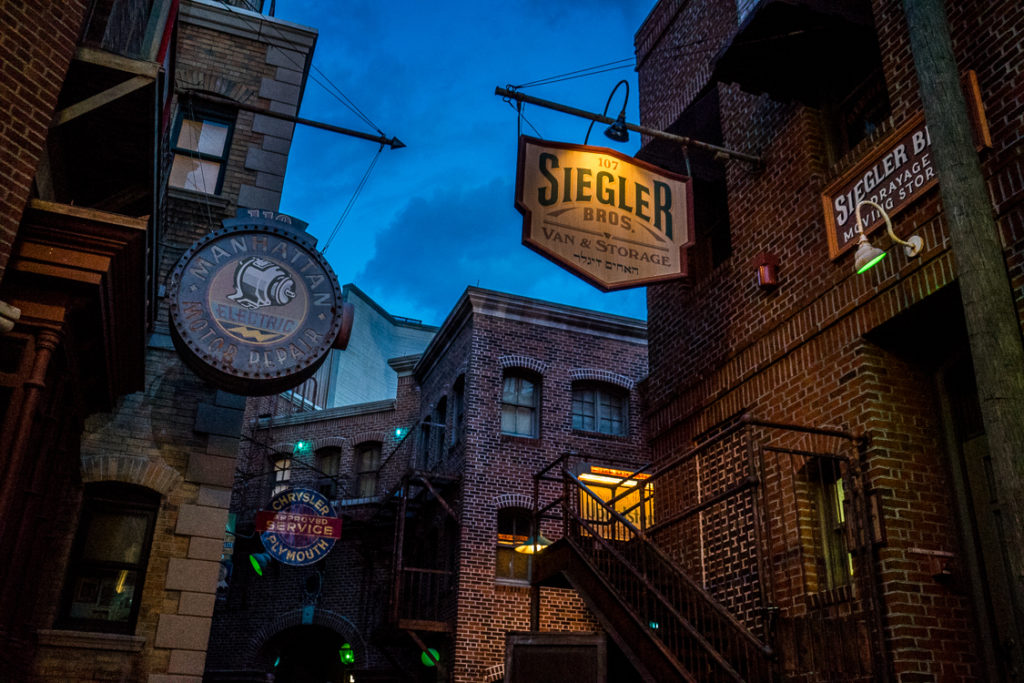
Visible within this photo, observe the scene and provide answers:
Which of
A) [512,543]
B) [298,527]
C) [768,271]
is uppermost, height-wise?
[768,271]

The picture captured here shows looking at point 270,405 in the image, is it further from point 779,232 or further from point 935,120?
point 935,120

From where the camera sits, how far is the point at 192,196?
37.4 ft

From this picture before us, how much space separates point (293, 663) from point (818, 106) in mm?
24252

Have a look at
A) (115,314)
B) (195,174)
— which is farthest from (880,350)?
(195,174)

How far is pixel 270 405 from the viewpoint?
29.5m

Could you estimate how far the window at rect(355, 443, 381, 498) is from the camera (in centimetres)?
2606

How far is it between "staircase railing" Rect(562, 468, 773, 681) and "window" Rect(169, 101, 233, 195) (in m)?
6.76

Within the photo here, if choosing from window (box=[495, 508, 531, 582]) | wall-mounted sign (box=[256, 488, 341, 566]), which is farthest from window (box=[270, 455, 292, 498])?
wall-mounted sign (box=[256, 488, 341, 566])

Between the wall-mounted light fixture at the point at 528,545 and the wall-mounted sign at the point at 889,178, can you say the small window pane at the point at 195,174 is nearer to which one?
the wall-mounted sign at the point at 889,178

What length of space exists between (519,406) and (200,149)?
1059 cm

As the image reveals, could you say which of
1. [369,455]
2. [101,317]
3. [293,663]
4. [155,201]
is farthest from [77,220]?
[293,663]

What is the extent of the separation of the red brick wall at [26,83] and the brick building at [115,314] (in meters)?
0.01

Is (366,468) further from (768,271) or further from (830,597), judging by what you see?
(830,597)

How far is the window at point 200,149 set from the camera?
11.8 m
